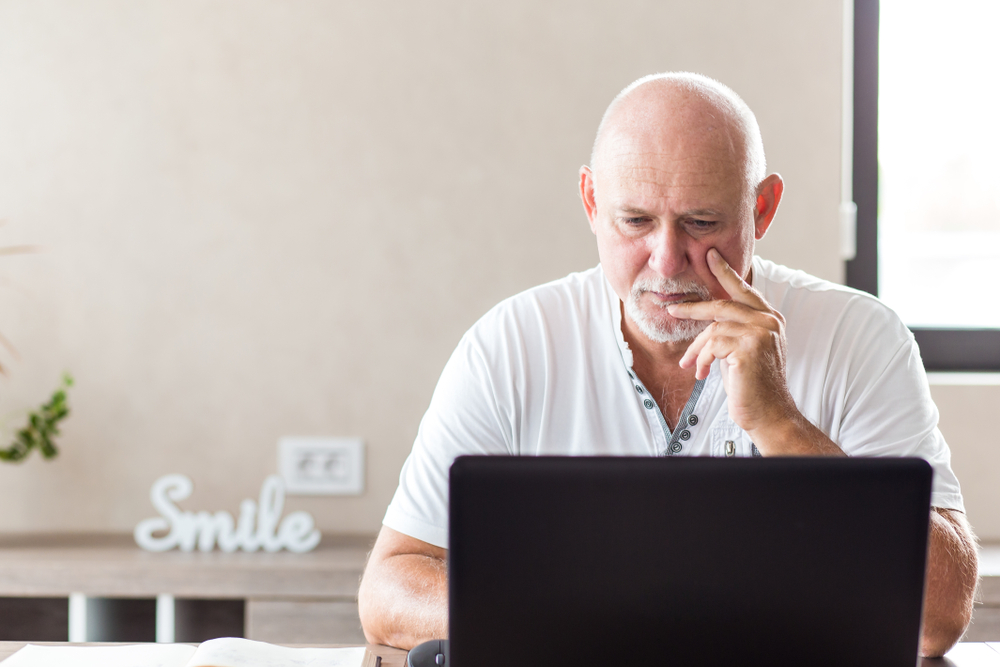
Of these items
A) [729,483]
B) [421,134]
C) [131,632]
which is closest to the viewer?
[729,483]

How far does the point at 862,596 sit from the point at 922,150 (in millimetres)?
1873

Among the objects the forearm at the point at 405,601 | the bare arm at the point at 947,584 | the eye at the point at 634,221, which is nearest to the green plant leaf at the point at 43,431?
the forearm at the point at 405,601

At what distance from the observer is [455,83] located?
201 cm

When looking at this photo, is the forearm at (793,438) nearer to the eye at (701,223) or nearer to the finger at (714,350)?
the finger at (714,350)

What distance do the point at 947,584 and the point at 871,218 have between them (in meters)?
1.34

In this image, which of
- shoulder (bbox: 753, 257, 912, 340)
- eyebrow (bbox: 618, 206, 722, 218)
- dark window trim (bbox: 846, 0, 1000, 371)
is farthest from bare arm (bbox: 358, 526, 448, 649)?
dark window trim (bbox: 846, 0, 1000, 371)

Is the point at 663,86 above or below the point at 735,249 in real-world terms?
above

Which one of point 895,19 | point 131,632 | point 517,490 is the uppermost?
point 895,19

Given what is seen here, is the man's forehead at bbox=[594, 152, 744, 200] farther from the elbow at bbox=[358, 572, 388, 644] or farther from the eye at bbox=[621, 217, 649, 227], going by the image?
the elbow at bbox=[358, 572, 388, 644]

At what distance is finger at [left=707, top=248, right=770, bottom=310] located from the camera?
1.13 meters

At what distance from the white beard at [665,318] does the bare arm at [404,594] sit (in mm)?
432

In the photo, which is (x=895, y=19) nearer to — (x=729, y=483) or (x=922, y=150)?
(x=922, y=150)

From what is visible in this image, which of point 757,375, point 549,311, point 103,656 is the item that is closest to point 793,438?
point 757,375

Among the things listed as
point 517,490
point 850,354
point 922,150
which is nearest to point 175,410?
point 850,354
